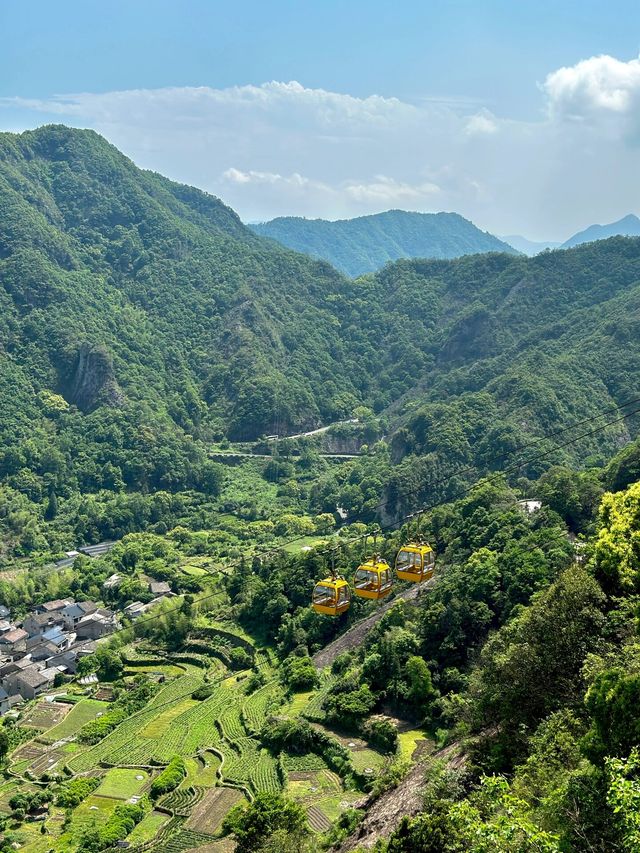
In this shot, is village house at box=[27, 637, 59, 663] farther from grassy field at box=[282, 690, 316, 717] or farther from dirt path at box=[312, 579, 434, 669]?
grassy field at box=[282, 690, 316, 717]

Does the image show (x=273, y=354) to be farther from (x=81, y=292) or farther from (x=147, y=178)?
(x=147, y=178)

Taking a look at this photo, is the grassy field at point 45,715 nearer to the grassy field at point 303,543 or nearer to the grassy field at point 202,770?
the grassy field at point 202,770

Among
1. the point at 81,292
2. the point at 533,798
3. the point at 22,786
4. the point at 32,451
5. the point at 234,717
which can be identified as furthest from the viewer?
the point at 81,292

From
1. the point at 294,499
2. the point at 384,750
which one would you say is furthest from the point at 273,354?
the point at 384,750

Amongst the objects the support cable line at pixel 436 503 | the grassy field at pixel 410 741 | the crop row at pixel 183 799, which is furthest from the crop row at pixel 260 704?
the support cable line at pixel 436 503

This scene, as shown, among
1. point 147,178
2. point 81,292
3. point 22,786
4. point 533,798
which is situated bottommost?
point 22,786

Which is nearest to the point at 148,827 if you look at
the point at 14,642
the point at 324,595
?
the point at 324,595
